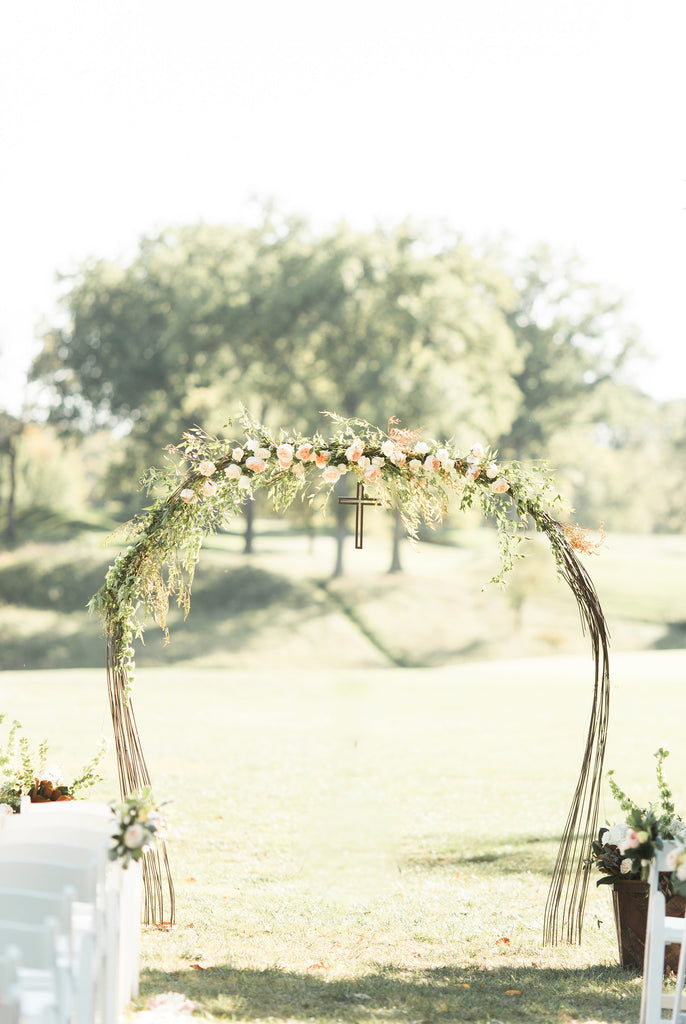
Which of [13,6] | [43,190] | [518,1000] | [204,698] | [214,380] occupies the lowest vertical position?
[204,698]

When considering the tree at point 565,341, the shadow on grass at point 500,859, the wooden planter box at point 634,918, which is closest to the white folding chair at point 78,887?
the wooden planter box at point 634,918

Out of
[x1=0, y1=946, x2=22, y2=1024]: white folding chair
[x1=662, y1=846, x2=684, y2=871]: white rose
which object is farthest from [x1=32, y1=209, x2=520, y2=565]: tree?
[x1=0, y1=946, x2=22, y2=1024]: white folding chair

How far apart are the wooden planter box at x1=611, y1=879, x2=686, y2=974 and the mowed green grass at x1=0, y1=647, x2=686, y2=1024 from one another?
0.42ft

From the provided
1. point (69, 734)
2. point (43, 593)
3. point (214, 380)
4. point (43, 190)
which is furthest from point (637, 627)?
point (43, 190)

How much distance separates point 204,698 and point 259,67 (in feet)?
75.9

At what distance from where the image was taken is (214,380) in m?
31.2

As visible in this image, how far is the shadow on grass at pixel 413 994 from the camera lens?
5.04m

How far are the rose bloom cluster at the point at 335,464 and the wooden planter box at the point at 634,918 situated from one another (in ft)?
7.41

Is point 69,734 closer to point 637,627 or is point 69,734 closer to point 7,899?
point 7,899

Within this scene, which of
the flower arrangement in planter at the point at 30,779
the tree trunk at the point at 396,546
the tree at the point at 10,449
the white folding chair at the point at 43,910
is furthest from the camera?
the tree at the point at 10,449

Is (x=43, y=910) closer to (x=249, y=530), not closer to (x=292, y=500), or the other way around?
(x=292, y=500)

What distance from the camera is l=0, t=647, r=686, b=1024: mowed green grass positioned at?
17.9ft

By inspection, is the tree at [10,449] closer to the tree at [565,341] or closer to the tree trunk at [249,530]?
the tree trunk at [249,530]

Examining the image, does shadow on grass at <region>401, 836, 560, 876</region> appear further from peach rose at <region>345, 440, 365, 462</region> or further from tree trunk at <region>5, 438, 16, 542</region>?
tree trunk at <region>5, 438, 16, 542</region>
